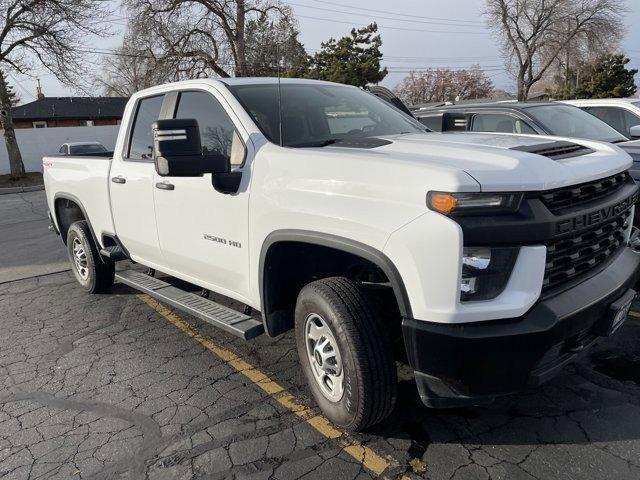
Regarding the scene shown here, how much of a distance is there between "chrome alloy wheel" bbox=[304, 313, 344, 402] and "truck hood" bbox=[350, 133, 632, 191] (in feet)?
3.23

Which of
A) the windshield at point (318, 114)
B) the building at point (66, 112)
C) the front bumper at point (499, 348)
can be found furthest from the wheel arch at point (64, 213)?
the building at point (66, 112)

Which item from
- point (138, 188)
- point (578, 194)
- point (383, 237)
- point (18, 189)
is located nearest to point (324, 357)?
point (383, 237)

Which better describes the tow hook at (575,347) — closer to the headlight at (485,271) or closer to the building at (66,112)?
the headlight at (485,271)

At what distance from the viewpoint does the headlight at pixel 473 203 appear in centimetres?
225

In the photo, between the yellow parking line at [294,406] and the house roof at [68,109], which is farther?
the house roof at [68,109]

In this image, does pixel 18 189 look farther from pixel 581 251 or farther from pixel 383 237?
pixel 581 251

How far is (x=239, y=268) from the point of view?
3.45 m

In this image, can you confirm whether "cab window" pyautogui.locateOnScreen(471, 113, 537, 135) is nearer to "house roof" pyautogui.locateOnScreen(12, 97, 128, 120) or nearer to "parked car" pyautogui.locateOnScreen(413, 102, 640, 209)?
"parked car" pyautogui.locateOnScreen(413, 102, 640, 209)

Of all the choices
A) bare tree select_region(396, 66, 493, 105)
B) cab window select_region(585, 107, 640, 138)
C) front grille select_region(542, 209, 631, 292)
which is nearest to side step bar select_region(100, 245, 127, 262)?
front grille select_region(542, 209, 631, 292)

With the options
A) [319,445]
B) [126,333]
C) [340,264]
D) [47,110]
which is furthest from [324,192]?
[47,110]

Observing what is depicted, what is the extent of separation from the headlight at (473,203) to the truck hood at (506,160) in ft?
0.13

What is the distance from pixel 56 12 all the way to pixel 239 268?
2243cm

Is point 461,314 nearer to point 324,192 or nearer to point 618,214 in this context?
point 324,192

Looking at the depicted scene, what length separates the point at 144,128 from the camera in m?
4.58
